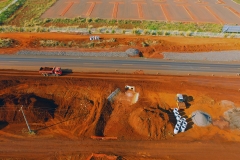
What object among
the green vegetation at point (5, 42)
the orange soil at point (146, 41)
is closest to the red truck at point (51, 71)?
the orange soil at point (146, 41)

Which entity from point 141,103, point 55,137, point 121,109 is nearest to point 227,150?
point 141,103

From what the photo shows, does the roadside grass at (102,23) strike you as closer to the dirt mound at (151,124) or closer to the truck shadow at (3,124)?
the dirt mound at (151,124)

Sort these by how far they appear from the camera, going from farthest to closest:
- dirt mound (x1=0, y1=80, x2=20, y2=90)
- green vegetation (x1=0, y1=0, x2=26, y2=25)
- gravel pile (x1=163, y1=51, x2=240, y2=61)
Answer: green vegetation (x1=0, y1=0, x2=26, y2=25) < gravel pile (x1=163, y1=51, x2=240, y2=61) < dirt mound (x1=0, y1=80, x2=20, y2=90)

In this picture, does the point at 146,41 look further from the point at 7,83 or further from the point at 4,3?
the point at 4,3

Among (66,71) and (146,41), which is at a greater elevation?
(146,41)

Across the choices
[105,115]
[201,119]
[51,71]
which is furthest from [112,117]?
[51,71]

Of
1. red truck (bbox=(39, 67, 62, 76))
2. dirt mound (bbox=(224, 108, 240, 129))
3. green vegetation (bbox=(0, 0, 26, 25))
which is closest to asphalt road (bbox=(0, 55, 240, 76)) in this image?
red truck (bbox=(39, 67, 62, 76))

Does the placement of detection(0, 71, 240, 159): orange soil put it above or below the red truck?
below

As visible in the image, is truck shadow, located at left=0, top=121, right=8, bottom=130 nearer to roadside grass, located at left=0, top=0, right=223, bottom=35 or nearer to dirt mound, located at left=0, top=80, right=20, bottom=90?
dirt mound, located at left=0, top=80, right=20, bottom=90
